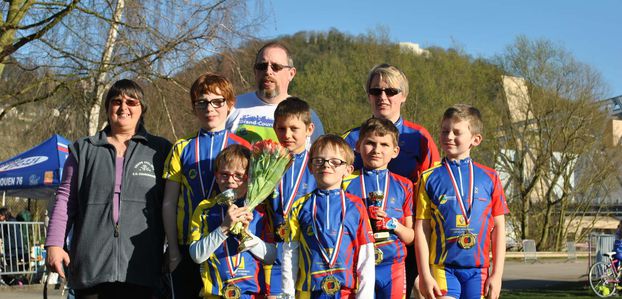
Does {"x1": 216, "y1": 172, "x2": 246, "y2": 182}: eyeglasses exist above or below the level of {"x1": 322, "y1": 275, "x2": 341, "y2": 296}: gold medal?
above

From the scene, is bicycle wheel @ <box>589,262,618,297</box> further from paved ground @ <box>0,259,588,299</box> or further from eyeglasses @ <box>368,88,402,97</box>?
eyeglasses @ <box>368,88,402,97</box>

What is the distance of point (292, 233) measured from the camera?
15.5 feet

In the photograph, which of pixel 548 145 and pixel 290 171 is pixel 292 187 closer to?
pixel 290 171

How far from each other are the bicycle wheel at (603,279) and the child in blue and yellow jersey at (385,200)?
13.4 metres

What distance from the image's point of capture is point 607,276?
17.5 m

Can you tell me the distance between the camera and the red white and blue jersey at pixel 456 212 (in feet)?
16.6

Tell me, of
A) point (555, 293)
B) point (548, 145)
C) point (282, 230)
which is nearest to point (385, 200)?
point (282, 230)

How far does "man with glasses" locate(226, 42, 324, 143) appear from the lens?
560 centimetres

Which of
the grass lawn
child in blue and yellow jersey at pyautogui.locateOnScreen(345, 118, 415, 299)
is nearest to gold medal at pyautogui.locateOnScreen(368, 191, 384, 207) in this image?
child in blue and yellow jersey at pyautogui.locateOnScreen(345, 118, 415, 299)

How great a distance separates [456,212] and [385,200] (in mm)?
468

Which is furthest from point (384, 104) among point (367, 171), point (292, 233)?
point (292, 233)

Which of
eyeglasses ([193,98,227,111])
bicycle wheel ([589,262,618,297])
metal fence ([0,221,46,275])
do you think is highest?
eyeglasses ([193,98,227,111])

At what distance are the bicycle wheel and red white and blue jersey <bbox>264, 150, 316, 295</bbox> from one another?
543 inches

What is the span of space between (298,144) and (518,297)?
12.2 m
